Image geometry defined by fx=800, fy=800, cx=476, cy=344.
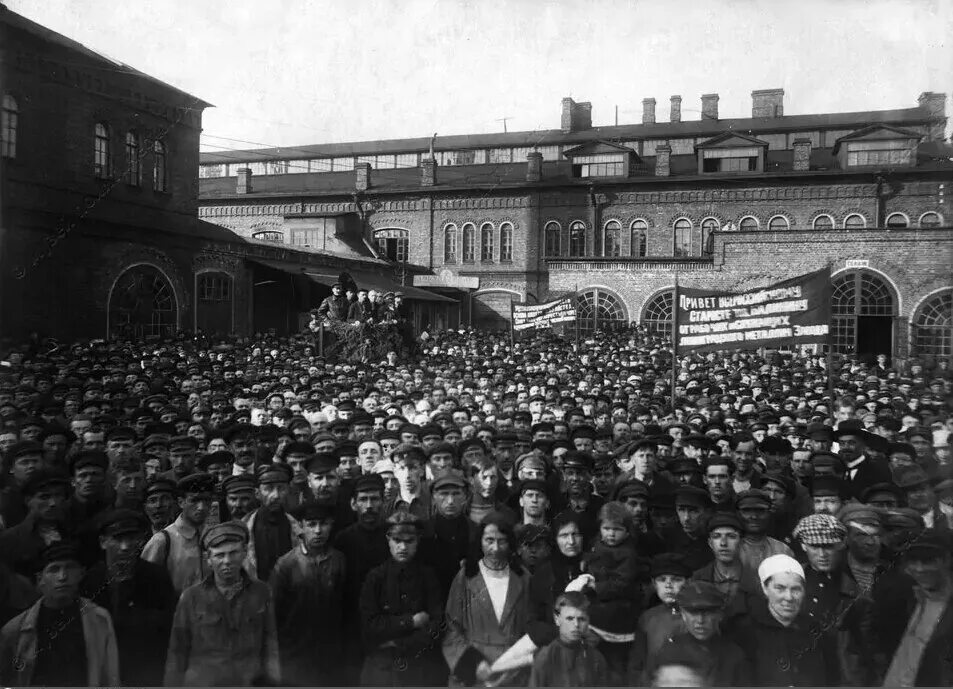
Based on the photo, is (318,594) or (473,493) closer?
(318,594)

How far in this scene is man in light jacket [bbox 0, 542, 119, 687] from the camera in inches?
171

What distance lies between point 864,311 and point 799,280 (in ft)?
57.9

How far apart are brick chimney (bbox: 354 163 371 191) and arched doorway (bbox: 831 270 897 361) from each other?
21.7 m

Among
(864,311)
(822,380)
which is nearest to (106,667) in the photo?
(822,380)

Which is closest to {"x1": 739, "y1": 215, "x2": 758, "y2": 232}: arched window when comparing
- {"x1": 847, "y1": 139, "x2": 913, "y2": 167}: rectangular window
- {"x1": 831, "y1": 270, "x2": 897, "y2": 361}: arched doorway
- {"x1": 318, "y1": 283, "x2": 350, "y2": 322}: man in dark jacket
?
{"x1": 847, "y1": 139, "x2": 913, "y2": 167}: rectangular window

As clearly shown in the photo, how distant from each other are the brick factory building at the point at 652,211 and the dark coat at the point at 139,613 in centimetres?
2282

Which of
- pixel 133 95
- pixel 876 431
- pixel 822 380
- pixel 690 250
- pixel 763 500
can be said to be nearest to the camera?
pixel 763 500

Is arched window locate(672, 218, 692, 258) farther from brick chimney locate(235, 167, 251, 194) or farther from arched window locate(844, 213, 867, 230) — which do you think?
brick chimney locate(235, 167, 251, 194)

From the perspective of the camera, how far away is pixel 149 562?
194 inches

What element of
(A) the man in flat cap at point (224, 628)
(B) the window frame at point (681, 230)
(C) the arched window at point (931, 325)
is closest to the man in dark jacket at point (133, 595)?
(A) the man in flat cap at point (224, 628)

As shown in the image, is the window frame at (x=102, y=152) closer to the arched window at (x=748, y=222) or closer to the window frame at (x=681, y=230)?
the window frame at (x=681, y=230)

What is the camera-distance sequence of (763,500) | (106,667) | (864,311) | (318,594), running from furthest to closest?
(864,311), (763,500), (318,594), (106,667)

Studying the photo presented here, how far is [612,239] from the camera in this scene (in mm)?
35219

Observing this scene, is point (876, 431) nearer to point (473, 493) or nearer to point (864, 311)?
point (473, 493)
